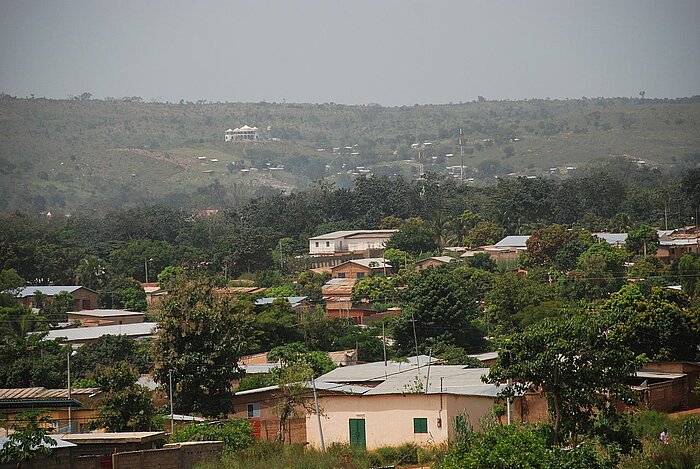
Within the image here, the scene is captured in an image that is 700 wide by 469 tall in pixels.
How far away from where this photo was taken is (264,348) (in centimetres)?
3659

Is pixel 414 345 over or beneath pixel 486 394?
beneath

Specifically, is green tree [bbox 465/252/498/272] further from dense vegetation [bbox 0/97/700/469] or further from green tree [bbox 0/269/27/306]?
green tree [bbox 0/269/27/306]

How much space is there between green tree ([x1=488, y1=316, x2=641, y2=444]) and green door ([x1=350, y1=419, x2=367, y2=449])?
15.6 feet

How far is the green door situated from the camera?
2041 centimetres

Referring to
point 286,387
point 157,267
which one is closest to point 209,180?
point 157,267

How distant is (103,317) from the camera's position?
44.8 metres

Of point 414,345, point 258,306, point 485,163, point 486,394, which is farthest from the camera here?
point 485,163

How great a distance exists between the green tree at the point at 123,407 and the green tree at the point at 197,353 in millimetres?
2215

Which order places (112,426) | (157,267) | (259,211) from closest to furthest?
1. (112,426)
2. (157,267)
3. (259,211)

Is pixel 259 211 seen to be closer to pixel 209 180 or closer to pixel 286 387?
pixel 286 387

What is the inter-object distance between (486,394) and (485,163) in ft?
514

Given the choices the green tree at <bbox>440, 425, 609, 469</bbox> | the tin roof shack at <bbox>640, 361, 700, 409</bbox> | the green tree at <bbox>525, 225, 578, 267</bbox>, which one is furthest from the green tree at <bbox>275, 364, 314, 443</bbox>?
the green tree at <bbox>525, 225, 578, 267</bbox>

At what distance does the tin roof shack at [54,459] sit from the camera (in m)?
16.7

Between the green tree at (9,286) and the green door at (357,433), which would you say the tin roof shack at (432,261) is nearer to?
the green tree at (9,286)
